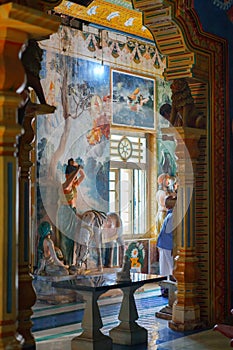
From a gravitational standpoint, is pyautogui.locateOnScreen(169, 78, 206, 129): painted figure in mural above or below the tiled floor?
above

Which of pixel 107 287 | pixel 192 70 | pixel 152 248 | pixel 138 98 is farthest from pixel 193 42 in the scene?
pixel 152 248

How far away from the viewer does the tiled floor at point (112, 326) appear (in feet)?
24.3

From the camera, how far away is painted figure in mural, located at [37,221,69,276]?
11.5 metres

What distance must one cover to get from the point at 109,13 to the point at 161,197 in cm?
458

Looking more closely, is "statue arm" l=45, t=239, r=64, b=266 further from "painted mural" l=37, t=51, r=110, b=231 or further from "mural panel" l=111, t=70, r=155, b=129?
"mural panel" l=111, t=70, r=155, b=129

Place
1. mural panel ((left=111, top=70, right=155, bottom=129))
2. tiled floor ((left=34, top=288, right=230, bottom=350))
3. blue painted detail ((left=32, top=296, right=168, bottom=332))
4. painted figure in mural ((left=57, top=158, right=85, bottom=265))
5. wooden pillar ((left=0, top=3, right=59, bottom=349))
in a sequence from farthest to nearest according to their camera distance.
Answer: mural panel ((left=111, top=70, right=155, bottom=129)) < painted figure in mural ((left=57, top=158, right=85, bottom=265)) < blue painted detail ((left=32, top=296, right=168, bottom=332)) < tiled floor ((left=34, top=288, right=230, bottom=350)) < wooden pillar ((left=0, top=3, right=59, bottom=349))

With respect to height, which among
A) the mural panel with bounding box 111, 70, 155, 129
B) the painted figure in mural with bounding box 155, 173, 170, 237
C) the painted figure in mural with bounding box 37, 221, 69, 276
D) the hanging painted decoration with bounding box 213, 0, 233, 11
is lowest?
the painted figure in mural with bounding box 37, 221, 69, 276

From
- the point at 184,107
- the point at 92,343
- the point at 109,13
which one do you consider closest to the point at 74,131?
the point at 109,13

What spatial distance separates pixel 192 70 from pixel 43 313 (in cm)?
457

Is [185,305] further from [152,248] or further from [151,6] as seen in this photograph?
[152,248]

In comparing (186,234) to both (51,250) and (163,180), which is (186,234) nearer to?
(51,250)

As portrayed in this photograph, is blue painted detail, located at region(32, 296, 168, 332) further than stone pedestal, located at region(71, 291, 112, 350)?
Yes

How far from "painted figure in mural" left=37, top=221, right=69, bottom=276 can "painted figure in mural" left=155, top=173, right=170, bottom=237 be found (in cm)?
384

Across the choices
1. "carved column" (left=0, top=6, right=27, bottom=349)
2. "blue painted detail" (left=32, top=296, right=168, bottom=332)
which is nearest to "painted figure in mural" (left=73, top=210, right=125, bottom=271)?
"blue painted detail" (left=32, top=296, right=168, bottom=332)
